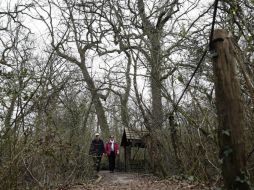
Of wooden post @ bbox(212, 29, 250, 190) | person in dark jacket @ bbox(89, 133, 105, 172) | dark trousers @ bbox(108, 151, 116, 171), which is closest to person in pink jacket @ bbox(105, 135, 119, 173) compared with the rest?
dark trousers @ bbox(108, 151, 116, 171)

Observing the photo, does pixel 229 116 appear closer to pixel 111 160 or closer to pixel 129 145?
pixel 111 160

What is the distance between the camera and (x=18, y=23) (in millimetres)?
16422

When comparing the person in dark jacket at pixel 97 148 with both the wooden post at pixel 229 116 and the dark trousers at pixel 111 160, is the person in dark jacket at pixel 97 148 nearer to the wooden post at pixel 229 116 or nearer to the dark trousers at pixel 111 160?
the dark trousers at pixel 111 160

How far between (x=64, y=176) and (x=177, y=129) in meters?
3.57

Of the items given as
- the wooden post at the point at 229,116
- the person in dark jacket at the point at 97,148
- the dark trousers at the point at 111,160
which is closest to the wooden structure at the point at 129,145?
the dark trousers at the point at 111,160

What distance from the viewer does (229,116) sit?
3924 millimetres

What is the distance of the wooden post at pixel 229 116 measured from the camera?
385cm

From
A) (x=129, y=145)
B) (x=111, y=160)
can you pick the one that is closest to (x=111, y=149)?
(x=111, y=160)

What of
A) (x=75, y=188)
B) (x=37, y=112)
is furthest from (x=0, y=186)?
(x=75, y=188)

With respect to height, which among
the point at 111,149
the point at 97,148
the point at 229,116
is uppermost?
the point at 111,149

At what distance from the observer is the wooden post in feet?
12.6

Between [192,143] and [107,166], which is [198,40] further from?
[107,166]

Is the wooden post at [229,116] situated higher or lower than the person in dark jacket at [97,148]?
lower

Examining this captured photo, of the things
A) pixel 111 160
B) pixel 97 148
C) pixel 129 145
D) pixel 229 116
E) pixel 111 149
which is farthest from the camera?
pixel 129 145
